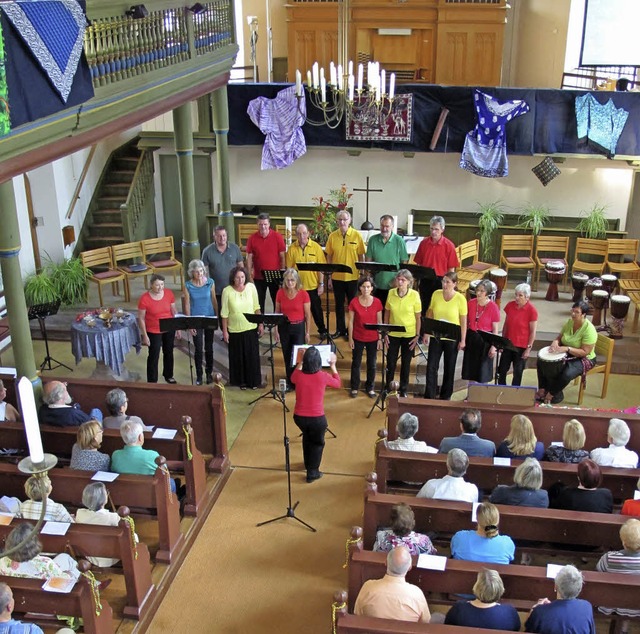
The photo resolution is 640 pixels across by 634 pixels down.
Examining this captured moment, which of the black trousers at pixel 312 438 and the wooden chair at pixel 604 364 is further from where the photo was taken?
the wooden chair at pixel 604 364

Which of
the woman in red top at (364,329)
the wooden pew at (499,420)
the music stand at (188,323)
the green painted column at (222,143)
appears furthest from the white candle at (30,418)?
the green painted column at (222,143)

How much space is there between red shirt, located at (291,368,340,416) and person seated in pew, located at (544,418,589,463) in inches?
85.2

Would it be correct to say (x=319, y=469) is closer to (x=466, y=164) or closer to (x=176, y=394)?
(x=176, y=394)

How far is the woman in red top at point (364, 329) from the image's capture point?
9117 millimetres

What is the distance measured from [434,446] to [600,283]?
17.9 ft

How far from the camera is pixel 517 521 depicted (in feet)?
20.2

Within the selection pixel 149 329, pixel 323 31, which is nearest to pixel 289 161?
pixel 323 31

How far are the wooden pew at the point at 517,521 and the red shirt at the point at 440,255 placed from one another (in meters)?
4.59

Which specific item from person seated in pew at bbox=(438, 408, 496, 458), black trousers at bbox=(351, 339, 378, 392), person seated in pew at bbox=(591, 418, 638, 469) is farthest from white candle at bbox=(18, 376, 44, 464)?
black trousers at bbox=(351, 339, 378, 392)

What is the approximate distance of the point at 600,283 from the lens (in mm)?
11977

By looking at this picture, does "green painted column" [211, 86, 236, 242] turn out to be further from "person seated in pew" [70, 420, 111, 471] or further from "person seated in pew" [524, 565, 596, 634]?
"person seated in pew" [524, 565, 596, 634]

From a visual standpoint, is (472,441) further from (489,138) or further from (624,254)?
(624,254)

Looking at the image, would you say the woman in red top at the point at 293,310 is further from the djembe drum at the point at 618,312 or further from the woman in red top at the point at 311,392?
the djembe drum at the point at 618,312

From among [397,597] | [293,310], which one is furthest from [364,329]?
[397,597]
